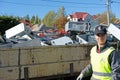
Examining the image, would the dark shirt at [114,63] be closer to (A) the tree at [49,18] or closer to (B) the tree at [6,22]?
(B) the tree at [6,22]

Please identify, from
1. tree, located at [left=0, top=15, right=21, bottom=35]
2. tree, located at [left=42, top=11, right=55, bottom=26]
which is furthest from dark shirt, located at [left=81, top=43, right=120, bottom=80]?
tree, located at [left=42, top=11, right=55, bottom=26]

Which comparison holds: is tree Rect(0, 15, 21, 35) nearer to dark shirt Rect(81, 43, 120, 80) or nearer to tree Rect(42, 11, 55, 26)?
dark shirt Rect(81, 43, 120, 80)

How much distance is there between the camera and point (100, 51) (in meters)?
4.57

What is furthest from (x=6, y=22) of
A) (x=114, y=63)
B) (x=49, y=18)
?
(x=49, y=18)

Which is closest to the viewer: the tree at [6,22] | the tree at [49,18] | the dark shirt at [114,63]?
the dark shirt at [114,63]

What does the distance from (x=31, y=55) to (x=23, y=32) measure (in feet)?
33.6

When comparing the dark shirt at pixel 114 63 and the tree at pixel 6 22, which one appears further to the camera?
the tree at pixel 6 22

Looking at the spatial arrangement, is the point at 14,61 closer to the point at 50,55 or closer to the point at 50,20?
the point at 50,55

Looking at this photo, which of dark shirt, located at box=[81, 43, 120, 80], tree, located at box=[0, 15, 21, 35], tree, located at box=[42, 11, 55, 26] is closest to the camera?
dark shirt, located at box=[81, 43, 120, 80]

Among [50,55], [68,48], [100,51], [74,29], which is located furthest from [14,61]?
[74,29]

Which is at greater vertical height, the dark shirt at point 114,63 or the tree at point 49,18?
the dark shirt at point 114,63

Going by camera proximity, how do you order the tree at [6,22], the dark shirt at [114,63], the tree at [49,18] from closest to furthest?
the dark shirt at [114,63], the tree at [6,22], the tree at [49,18]

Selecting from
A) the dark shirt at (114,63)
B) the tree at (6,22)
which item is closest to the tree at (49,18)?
the tree at (6,22)

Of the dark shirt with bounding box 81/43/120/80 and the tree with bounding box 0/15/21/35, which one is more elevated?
the dark shirt with bounding box 81/43/120/80
